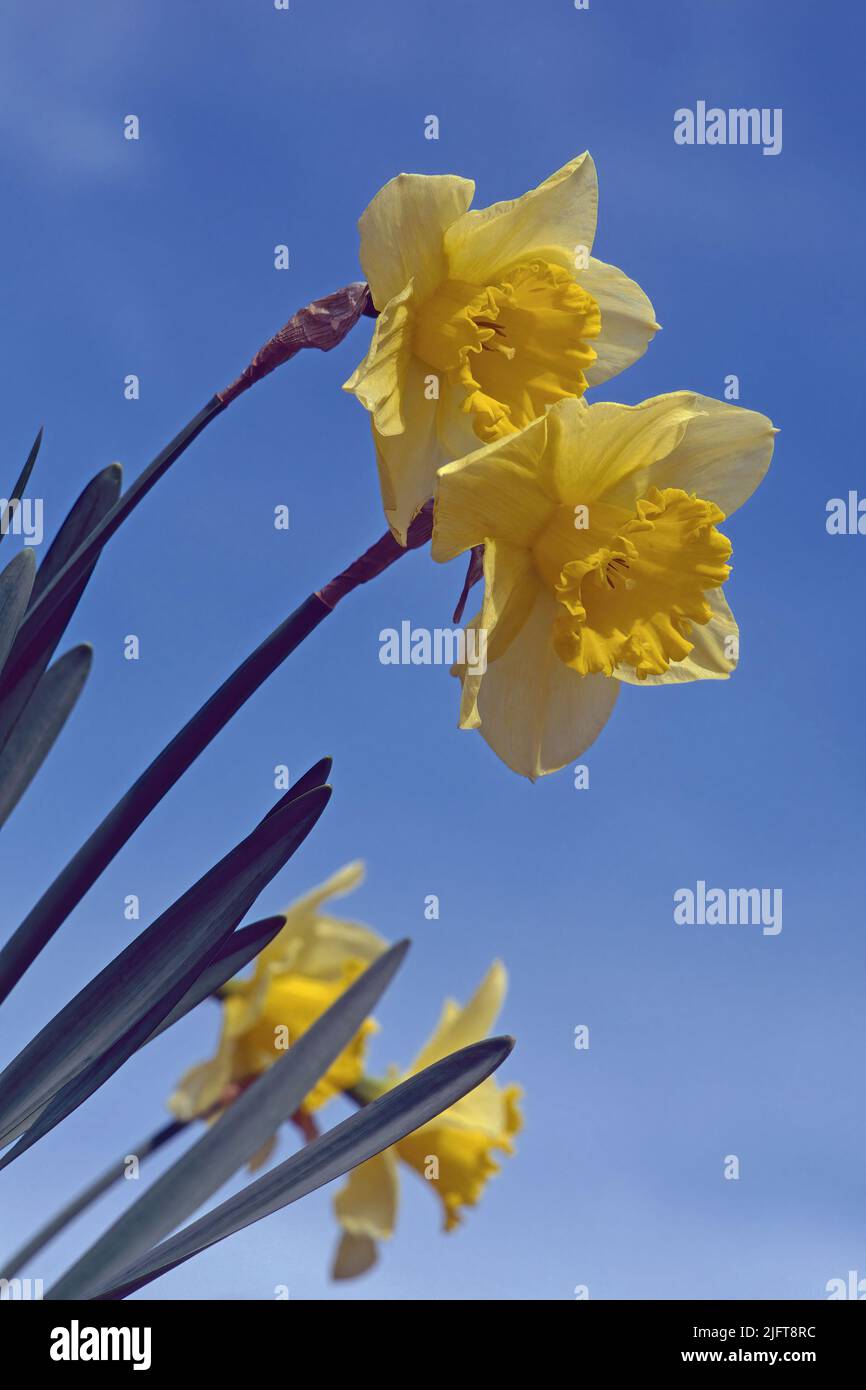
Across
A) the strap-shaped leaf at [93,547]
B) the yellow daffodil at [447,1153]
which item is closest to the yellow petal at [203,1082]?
the yellow daffodil at [447,1153]

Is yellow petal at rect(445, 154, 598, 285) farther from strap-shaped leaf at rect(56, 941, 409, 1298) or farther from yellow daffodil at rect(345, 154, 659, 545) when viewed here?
strap-shaped leaf at rect(56, 941, 409, 1298)

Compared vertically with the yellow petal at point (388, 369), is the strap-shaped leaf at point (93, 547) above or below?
below

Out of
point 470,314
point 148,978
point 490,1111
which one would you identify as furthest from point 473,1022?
point 470,314

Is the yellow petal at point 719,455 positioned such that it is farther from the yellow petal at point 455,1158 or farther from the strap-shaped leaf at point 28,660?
the yellow petal at point 455,1158

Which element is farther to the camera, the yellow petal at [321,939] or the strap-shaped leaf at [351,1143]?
the yellow petal at [321,939]

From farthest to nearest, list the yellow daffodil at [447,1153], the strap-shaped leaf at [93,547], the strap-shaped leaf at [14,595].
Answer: the yellow daffodil at [447,1153], the strap-shaped leaf at [14,595], the strap-shaped leaf at [93,547]

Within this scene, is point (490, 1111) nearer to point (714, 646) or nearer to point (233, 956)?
point (233, 956)

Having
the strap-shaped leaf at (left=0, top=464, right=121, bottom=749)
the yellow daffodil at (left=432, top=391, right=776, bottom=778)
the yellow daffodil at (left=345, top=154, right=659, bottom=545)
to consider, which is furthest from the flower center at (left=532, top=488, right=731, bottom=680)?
→ the strap-shaped leaf at (left=0, top=464, right=121, bottom=749)
